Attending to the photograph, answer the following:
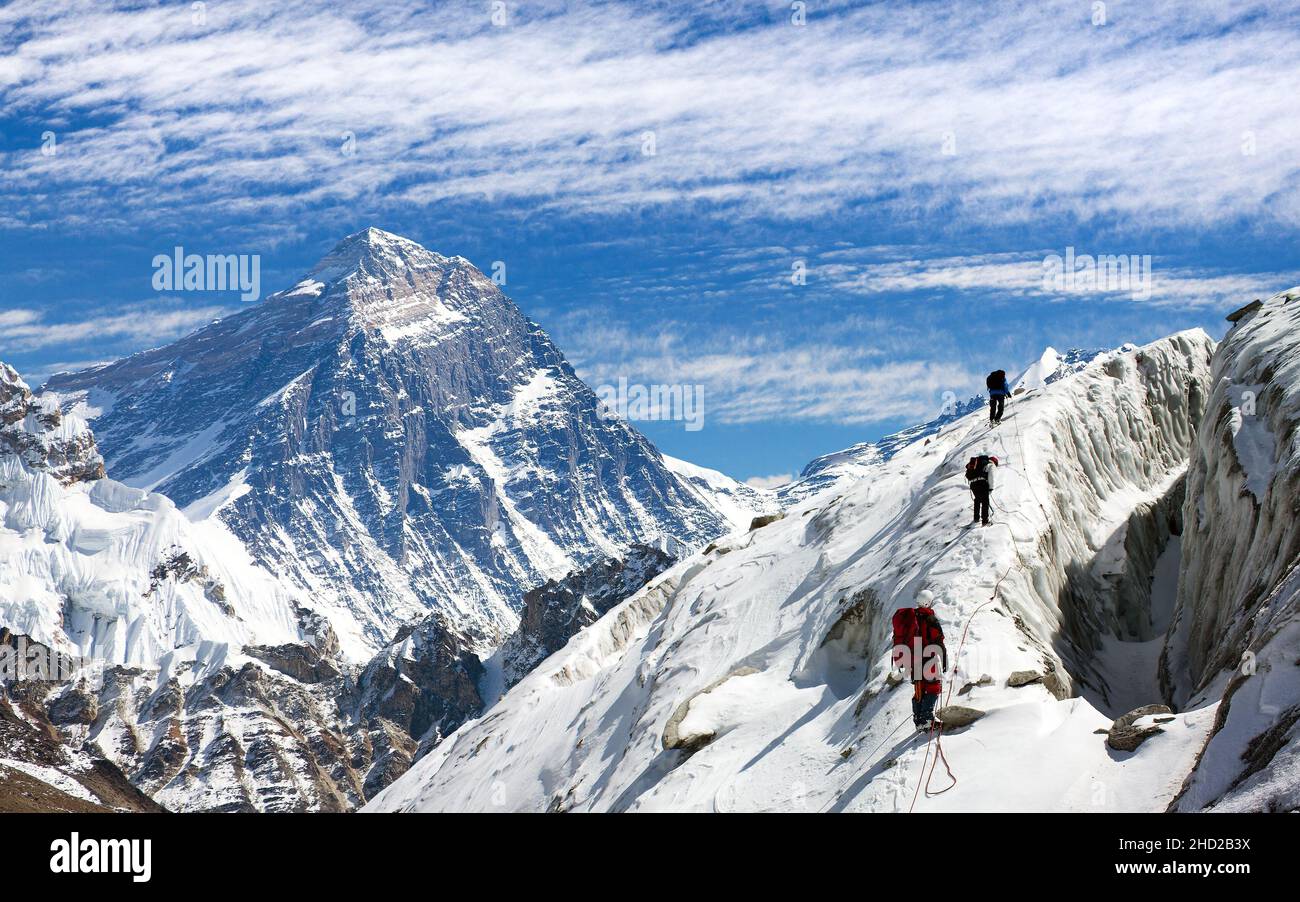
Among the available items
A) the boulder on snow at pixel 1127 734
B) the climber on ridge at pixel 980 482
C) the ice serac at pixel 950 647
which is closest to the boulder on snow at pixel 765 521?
the ice serac at pixel 950 647

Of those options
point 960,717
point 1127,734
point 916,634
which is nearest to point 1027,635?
point 960,717

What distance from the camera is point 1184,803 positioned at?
2233 cm

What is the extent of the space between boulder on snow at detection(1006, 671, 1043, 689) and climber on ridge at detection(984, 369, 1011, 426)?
56.4ft

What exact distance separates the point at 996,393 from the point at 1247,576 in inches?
615

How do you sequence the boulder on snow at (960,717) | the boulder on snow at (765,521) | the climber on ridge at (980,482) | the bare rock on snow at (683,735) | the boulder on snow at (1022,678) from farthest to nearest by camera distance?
1. the boulder on snow at (765,521)
2. the bare rock on snow at (683,735)
3. the climber on ridge at (980,482)
4. the boulder on snow at (1022,678)
5. the boulder on snow at (960,717)

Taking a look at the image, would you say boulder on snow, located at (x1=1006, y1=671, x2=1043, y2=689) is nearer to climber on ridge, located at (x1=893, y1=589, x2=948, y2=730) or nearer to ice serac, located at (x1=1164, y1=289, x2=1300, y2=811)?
climber on ridge, located at (x1=893, y1=589, x2=948, y2=730)

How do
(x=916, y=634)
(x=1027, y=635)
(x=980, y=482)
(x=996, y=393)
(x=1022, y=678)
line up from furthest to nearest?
(x=996, y=393) < (x=980, y=482) < (x=1027, y=635) < (x=1022, y=678) < (x=916, y=634)

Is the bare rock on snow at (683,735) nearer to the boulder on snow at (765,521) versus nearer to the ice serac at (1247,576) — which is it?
the ice serac at (1247,576)

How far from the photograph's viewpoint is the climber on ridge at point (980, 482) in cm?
3772

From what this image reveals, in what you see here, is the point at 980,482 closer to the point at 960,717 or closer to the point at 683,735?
the point at 960,717

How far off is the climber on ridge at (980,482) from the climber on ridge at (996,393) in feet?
26.0

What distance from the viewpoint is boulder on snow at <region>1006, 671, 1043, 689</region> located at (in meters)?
30.9

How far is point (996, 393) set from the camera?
160ft

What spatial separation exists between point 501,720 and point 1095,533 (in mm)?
40930
